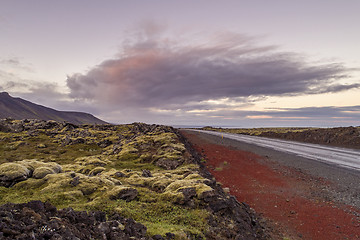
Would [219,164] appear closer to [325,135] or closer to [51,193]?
[51,193]

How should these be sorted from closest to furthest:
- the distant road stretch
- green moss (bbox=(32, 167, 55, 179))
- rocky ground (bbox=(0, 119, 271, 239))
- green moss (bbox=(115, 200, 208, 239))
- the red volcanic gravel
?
rocky ground (bbox=(0, 119, 271, 239)) < green moss (bbox=(115, 200, 208, 239)) < the red volcanic gravel < green moss (bbox=(32, 167, 55, 179)) < the distant road stretch

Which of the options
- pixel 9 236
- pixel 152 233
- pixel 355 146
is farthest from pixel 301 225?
pixel 355 146

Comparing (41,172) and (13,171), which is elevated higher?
(13,171)

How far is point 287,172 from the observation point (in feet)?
111

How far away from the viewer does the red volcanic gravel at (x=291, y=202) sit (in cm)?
1628

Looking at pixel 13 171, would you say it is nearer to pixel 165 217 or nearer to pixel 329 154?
pixel 165 217

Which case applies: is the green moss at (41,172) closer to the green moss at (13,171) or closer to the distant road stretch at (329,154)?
the green moss at (13,171)

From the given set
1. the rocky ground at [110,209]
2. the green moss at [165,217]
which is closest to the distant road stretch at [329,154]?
the rocky ground at [110,209]

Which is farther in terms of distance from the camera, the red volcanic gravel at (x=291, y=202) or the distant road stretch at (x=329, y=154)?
Answer: the distant road stretch at (x=329, y=154)

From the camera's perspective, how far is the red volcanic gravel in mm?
16281

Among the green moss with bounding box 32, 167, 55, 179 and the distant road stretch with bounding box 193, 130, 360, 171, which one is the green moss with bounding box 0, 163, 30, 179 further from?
the distant road stretch with bounding box 193, 130, 360, 171

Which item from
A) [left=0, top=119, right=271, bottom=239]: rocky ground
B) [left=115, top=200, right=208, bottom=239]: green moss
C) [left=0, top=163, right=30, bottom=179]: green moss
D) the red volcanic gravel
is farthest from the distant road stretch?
[left=0, top=163, right=30, bottom=179]: green moss

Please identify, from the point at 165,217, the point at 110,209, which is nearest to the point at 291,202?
the point at 165,217

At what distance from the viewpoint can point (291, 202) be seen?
21797 millimetres
